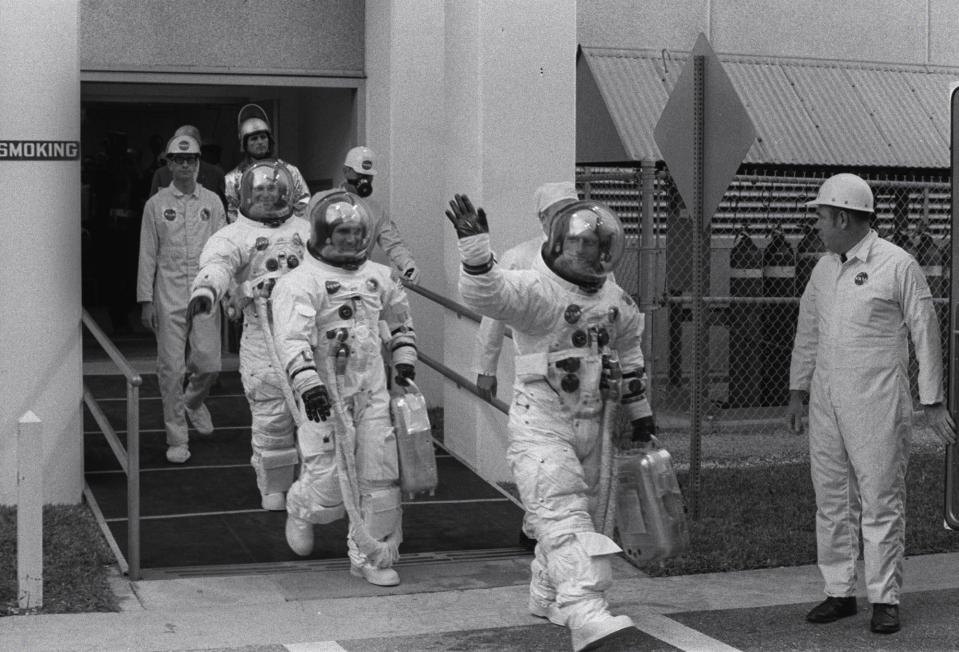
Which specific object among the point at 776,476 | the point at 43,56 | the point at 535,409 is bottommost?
the point at 776,476

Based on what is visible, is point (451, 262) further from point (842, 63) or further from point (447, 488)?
point (842, 63)

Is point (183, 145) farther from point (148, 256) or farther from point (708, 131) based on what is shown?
point (708, 131)

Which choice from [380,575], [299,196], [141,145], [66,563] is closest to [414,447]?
[380,575]

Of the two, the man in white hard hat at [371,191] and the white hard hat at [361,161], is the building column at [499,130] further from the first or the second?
the white hard hat at [361,161]

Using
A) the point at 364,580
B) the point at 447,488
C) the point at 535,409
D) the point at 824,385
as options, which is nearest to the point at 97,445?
the point at 447,488

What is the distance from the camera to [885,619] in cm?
673

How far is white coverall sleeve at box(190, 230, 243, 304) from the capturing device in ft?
26.7

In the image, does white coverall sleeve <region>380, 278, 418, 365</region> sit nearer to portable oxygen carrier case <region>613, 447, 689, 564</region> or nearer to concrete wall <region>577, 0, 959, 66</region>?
portable oxygen carrier case <region>613, 447, 689, 564</region>

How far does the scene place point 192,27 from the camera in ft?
39.0

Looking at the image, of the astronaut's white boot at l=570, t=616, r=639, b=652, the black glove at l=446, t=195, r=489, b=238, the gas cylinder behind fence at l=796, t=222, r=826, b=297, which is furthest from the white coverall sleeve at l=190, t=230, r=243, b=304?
the gas cylinder behind fence at l=796, t=222, r=826, b=297

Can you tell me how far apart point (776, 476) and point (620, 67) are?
4456 mm

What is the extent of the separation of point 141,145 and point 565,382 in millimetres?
10346

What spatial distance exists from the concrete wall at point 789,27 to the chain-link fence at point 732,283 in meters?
1.31

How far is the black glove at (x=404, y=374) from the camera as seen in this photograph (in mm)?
7664
